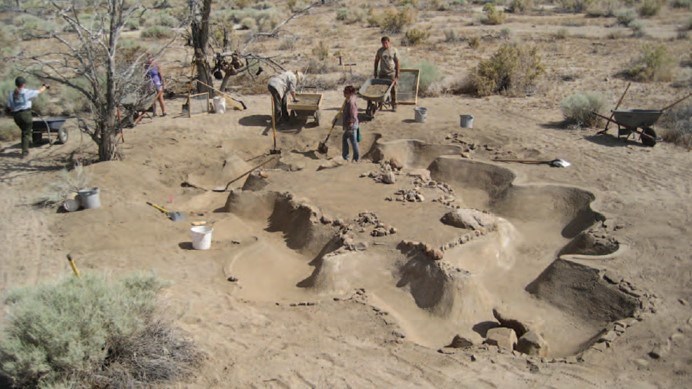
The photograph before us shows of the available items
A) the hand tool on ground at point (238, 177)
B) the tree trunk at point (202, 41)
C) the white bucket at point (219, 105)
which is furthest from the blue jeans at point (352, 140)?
the tree trunk at point (202, 41)

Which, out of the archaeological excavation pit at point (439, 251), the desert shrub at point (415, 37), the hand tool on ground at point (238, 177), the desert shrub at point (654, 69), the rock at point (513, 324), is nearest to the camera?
the rock at point (513, 324)

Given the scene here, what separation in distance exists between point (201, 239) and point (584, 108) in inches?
319

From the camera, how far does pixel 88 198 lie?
8680mm

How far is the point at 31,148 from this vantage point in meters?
11.4

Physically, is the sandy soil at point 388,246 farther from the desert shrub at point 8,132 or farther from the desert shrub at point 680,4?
the desert shrub at point 680,4

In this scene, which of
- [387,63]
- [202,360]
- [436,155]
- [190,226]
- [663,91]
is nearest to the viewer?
[202,360]

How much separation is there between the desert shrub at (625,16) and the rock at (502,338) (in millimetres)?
22641

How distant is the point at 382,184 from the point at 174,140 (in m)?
4.63

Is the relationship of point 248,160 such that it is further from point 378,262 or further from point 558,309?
point 558,309

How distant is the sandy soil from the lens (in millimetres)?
5344

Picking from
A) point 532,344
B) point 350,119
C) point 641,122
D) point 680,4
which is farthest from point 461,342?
point 680,4

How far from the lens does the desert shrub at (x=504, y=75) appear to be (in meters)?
14.5

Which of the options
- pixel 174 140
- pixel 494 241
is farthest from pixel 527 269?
pixel 174 140

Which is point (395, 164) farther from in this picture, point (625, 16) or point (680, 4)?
point (680, 4)
